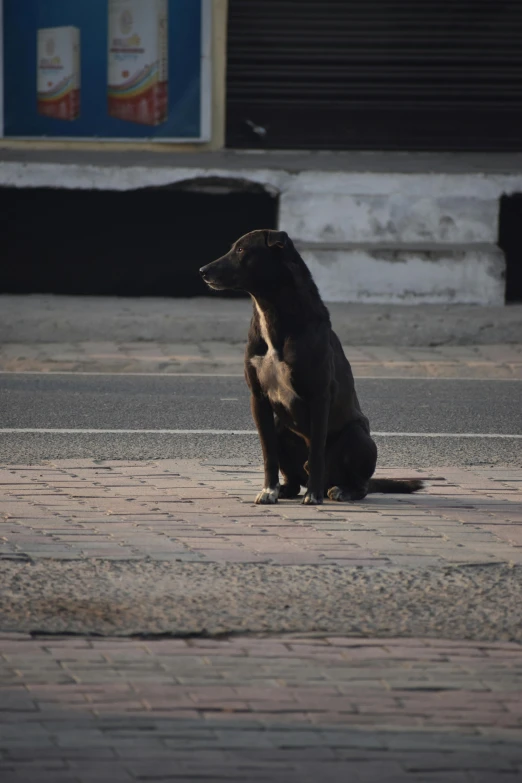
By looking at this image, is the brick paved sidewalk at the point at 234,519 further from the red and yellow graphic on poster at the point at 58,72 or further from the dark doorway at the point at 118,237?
the red and yellow graphic on poster at the point at 58,72

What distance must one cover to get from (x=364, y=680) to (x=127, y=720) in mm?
796

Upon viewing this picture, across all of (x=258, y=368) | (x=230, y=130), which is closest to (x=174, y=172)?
(x=230, y=130)

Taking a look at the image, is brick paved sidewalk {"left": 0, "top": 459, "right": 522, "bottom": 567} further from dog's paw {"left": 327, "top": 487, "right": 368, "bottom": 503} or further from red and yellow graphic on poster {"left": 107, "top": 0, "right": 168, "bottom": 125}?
red and yellow graphic on poster {"left": 107, "top": 0, "right": 168, "bottom": 125}

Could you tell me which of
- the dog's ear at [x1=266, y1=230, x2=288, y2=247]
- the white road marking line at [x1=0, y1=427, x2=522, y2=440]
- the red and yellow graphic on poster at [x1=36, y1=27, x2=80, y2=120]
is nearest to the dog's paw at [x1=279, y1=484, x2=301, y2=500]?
the dog's ear at [x1=266, y1=230, x2=288, y2=247]

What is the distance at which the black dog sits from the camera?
6.57 metres

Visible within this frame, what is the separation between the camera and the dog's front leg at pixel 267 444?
6684 mm

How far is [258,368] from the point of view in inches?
262

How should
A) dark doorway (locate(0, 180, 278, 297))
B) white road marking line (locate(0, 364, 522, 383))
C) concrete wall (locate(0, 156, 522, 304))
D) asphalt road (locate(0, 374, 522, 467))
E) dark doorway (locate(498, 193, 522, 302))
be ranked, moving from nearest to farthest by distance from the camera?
1. asphalt road (locate(0, 374, 522, 467))
2. white road marking line (locate(0, 364, 522, 383))
3. concrete wall (locate(0, 156, 522, 304))
4. dark doorway (locate(0, 180, 278, 297))
5. dark doorway (locate(498, 193, 522, 302))

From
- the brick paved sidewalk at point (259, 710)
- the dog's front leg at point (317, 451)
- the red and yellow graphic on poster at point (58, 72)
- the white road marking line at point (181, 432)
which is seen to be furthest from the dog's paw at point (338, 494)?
the red and yellow graphic on poster at point (58, 72)

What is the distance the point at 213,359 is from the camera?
42.3 ft

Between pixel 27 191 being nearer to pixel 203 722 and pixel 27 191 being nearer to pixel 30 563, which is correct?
pixel 30 563

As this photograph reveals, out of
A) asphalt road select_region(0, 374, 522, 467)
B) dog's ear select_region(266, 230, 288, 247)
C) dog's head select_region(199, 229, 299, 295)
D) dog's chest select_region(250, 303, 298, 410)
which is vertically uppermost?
dog's ear select_region(266, 230, 288, 247)

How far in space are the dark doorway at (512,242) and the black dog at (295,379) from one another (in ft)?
37.0

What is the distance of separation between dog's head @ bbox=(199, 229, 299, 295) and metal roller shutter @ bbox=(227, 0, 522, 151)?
36.9 feet
